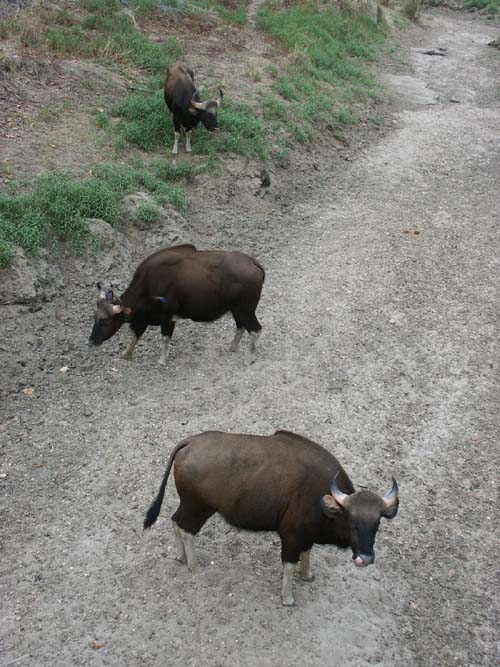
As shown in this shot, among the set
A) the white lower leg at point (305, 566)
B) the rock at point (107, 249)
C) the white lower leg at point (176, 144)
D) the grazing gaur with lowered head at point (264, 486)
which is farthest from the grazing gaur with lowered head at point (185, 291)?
the white lower leg at point (176, 144)

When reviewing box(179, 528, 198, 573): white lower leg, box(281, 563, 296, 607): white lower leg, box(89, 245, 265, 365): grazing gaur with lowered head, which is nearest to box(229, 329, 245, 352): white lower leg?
box(89, 245, 265, 365): grazing gaur with lowered head

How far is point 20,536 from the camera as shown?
631 centimetres

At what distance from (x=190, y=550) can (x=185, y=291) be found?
346cm

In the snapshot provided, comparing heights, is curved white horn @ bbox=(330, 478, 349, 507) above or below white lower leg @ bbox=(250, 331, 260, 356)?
above

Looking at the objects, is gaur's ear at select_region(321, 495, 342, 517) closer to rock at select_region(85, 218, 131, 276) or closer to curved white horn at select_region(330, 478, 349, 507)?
curved white horn at select_region(330, 478, 349, 507)

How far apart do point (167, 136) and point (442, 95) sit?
10.6 metres

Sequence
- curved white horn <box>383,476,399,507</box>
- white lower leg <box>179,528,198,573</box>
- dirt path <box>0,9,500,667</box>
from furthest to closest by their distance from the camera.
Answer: white lower leg <box>179,528,198,573</box>, dirt path <box>0,9,500,667</box>, curved white horn <box>383,476,399,507</box>

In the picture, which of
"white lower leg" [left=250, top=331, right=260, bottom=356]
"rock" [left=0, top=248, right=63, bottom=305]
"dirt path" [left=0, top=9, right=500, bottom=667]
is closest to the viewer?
"dirt path" [left=0, top=9, right=500, bottom=667]

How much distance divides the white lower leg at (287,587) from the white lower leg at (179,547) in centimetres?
97

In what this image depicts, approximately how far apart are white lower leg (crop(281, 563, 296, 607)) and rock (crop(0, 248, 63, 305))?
5108 mm

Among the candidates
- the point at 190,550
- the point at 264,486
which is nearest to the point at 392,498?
the point at 264,486

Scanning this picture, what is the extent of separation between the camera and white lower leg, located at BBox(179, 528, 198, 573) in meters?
5.86

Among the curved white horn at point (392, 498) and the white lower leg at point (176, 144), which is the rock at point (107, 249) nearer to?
the white lower leg at point (176, 144)

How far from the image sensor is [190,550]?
595cm
